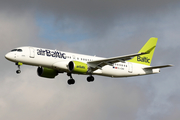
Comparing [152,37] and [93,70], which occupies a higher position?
[152,37]

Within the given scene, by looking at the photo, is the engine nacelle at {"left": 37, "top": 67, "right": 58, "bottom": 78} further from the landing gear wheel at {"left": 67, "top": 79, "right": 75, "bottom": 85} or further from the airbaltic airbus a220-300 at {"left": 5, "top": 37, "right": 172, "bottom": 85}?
the landing gear wheel at {"left": 67, "top": 79, "right": 75, "bottom": 85}

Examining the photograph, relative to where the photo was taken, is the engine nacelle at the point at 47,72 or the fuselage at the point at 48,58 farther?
the engine nacelle at the point at 47,72

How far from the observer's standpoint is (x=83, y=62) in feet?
190

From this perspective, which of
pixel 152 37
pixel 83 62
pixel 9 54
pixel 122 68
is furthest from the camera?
pixel 152 37

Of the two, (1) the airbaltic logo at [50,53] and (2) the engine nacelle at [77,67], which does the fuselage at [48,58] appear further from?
(2) the engine nacelle at [77,67]

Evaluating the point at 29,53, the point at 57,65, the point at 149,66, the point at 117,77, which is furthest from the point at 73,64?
the point at 149,66

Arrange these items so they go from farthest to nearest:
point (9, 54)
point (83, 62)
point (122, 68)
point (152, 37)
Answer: point (152, 37)
point (122, 68)
point (83, 62)
point (9, 54)

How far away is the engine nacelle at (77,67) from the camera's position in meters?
55.2

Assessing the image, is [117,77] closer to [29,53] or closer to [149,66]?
[149,66]

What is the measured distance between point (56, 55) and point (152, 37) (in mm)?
21752

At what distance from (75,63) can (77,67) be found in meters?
0.68

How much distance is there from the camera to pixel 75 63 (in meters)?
55.5

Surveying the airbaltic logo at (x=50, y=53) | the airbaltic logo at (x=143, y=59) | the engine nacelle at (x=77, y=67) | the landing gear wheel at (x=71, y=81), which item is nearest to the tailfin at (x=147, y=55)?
the airbaltic logo at (x=143, y=59)

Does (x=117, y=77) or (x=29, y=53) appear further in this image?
(x=117, y=77)
